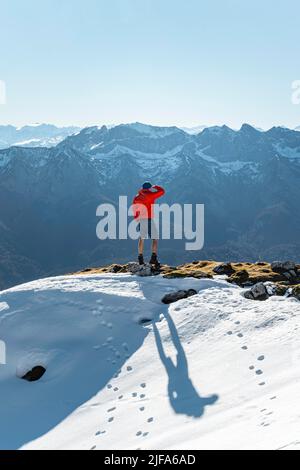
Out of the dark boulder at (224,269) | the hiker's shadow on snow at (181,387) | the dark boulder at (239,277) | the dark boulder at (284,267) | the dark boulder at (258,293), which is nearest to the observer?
the hiker's shadow on snow at (181,387)

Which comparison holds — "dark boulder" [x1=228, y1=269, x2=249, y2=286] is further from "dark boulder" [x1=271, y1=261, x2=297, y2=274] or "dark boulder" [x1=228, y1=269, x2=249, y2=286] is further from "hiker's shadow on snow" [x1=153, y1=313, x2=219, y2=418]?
"hiker's shadow on snow" [x1=153, y1=313, x2=219, y2=418]

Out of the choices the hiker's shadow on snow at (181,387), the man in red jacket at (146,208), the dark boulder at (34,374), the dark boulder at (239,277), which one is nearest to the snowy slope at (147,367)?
the hiker's shadow on snow at (181,387)

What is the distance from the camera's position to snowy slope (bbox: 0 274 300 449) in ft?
34.4

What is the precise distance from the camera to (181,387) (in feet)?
44.3

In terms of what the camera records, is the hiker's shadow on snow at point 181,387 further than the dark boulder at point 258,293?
No

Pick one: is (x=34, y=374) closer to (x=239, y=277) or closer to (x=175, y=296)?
(x=175, y=296)

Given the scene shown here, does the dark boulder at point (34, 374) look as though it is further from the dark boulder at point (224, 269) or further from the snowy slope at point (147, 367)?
the dark boulder at point (224, 269)

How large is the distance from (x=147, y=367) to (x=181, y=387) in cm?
255

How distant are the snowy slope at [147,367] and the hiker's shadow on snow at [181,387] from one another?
40 millimetres

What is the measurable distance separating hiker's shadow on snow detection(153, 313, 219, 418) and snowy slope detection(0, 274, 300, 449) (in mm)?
40

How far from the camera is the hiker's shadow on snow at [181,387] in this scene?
11.8 m

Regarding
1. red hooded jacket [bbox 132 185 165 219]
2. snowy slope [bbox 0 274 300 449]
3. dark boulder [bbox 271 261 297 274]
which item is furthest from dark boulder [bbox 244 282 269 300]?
red hooded jacket [bbox 132 185 165 219]

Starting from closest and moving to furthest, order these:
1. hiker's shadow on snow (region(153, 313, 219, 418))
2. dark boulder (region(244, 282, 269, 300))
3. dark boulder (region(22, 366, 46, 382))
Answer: hiker's shadow on snow (region(153, 313, 219, 418)) → dark boulder (region(22, 366, 46, 382)) → dark boulder (region(244, 282, 269, 300))
